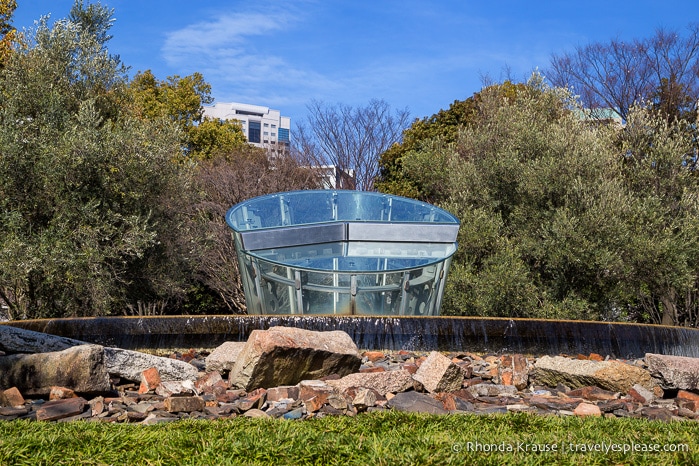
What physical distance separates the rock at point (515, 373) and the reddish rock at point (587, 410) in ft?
4.36

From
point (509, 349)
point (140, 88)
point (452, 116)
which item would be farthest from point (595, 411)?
point (140, 88)

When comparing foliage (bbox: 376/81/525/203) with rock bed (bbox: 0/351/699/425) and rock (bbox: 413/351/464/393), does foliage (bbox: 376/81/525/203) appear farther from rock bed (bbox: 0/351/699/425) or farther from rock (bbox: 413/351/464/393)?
rock (bbox: 413/351/464/393)

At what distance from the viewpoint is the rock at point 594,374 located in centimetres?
748

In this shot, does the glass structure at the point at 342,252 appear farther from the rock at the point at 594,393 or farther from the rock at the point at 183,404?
the rock at the point at 183,404

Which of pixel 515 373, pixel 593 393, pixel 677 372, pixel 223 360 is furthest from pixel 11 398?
pixel 677 372

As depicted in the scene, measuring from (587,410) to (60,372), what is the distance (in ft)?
15.6

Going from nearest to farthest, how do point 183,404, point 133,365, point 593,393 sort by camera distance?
point 183,404, point 593,393, point 133,365

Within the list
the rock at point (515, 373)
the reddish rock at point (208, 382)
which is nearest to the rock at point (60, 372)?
the reddish rock at point (208, 382)


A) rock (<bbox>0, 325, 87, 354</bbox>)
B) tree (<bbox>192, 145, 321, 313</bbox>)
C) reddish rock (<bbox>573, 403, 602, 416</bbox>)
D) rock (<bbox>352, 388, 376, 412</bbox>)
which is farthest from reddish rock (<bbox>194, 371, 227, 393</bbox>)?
tree (<bbox>192, 145, 321, 313</bbox>)

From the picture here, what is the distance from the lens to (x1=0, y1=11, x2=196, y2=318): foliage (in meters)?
16.4

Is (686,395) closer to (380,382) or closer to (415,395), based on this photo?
(415,395)

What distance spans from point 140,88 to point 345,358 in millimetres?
35912

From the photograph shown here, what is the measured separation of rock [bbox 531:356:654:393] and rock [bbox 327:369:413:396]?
5.74 feet

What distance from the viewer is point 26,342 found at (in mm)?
7500
